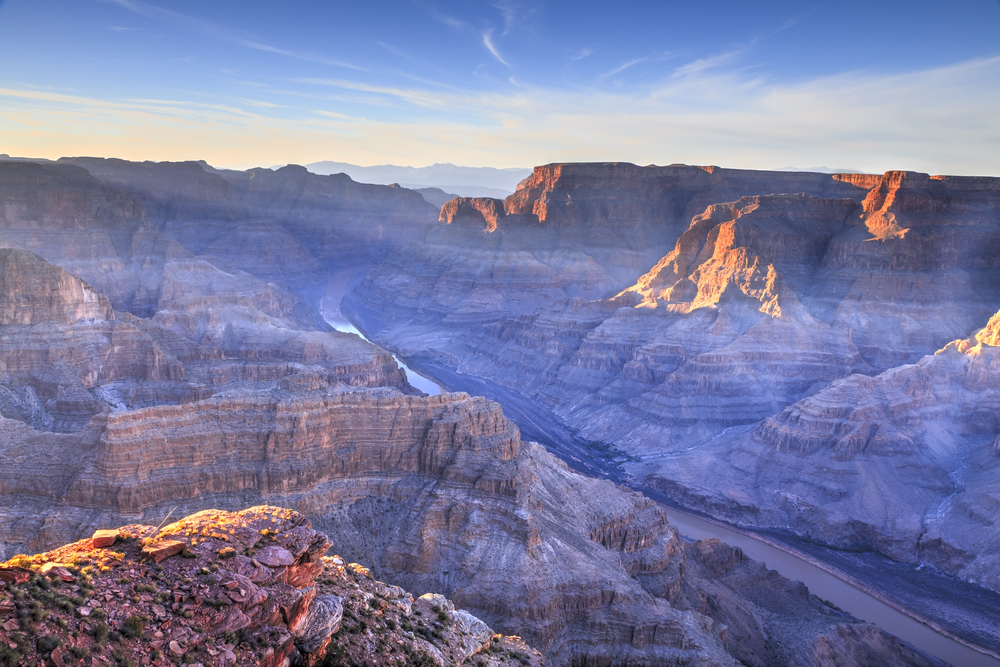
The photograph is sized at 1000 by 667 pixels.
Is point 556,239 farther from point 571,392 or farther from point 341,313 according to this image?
point 571,392

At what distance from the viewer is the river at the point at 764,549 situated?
154 feet

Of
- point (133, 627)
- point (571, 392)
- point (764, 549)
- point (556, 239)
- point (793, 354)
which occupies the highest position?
point (133, 627)

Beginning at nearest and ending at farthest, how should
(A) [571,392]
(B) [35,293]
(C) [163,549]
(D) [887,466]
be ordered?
(C) [163,549] < (B) [35,293] < (D) [887,466] < (A) [571,392]

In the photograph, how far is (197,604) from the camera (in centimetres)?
1462

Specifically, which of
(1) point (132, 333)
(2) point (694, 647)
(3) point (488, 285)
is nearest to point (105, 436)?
(2) point (694, 647)

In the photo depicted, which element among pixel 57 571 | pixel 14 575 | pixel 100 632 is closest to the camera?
pixel 100 632

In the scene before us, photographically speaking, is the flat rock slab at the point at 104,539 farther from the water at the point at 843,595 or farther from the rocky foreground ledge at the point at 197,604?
the water at the point at 843,595

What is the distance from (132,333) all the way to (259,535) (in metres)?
61.4

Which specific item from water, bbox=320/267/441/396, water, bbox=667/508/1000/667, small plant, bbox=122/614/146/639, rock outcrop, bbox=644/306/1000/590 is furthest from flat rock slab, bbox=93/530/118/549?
water, bbox=320/267/441/396

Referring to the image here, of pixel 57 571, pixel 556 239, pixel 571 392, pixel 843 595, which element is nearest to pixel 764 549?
pixel 843 595

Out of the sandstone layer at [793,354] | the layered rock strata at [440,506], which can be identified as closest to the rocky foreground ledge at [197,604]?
the layered rock strata at [440,506]

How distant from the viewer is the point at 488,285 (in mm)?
142125

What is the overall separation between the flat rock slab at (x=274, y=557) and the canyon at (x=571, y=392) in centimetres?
1969

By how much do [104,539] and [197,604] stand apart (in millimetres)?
2707
